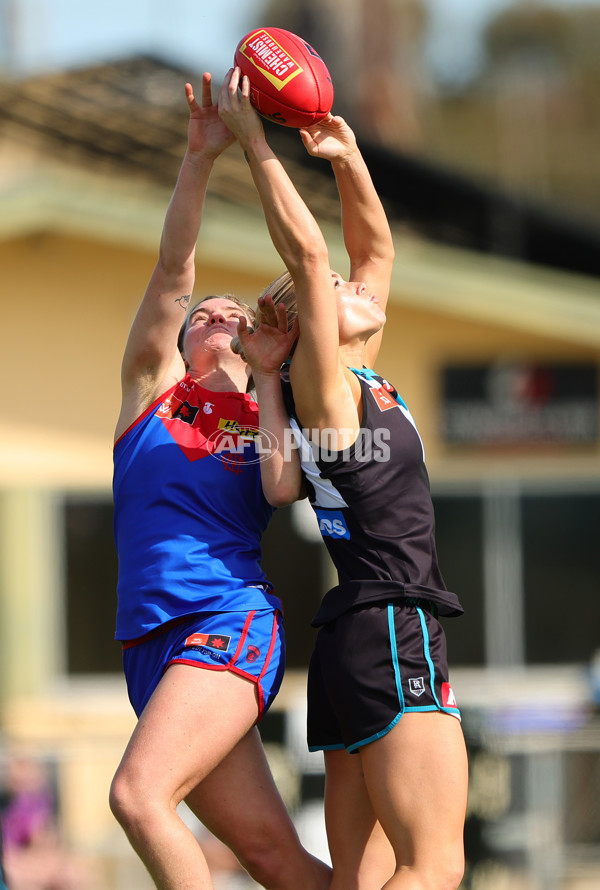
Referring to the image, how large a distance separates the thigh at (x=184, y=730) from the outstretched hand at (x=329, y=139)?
1594mm

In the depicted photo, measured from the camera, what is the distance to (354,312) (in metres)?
3.59

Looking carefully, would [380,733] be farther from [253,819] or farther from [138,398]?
[138,398]

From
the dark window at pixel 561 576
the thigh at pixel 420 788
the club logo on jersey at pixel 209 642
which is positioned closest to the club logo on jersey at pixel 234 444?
the club logo on jersey at pixel 209 642

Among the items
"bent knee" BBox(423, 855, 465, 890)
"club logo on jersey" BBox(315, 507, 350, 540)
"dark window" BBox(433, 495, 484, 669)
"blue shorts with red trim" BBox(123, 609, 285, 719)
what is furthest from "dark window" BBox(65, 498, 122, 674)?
"bent knee" BBox(423, 855, 465, 890)

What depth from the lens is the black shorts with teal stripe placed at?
3303mm

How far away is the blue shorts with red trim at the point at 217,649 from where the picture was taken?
3.46 metres

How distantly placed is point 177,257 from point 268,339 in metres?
0.38

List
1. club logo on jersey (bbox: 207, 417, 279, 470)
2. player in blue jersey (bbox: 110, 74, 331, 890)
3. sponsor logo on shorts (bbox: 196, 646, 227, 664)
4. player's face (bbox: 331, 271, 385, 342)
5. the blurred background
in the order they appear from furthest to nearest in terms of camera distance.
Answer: the blurred background → club logo on jersey (bbox: 207, 417, 279, 470) → player's face (bbox: 331, 271, 385, 342) → sponsor logo on shorts (bbox: 196, 646, 227, 664) → player in blue jersey (bbox: 110, 74, 331, 890)

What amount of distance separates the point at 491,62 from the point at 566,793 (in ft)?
91.7

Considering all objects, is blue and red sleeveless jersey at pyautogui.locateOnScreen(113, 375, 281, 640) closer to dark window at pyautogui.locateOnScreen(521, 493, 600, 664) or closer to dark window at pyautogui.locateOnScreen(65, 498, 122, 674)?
dark window at pyautogui.locateOnScreen(65, 498, 122, 674)

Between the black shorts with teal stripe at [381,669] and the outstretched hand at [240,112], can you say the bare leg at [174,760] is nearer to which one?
the black shorts with teal stripe at [381,669]

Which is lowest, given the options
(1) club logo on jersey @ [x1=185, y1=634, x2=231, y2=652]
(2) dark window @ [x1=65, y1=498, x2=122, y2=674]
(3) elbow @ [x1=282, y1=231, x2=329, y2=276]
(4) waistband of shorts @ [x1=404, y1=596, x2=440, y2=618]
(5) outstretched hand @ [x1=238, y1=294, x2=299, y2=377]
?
(2) dark window @ [x1=65, y1=498, x2=122, y2=674]

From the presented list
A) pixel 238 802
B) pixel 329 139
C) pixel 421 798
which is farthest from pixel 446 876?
pixel 329 139

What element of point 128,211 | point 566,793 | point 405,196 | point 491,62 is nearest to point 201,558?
point 566,793
